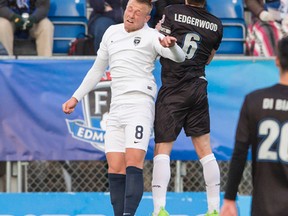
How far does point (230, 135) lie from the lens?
9.65 m

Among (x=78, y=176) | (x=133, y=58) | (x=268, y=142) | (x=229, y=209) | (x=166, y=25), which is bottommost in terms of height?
(x=78, y=176)

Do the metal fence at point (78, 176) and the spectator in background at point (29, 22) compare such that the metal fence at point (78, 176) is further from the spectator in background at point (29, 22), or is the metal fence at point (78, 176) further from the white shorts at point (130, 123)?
the white shorts at point (130, 123)

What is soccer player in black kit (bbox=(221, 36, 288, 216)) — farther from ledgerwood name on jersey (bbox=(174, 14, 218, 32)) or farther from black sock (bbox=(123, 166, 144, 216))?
ledgerwood name on jersey (bbox=(174, 14, 218, 32))

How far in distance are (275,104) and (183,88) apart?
2.23 meters

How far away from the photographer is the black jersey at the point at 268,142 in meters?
5.15

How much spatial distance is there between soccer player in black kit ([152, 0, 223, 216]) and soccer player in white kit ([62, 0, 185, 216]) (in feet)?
0.53

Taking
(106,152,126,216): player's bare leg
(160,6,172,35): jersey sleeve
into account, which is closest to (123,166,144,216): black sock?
(106,152,126,216): player's bare leg

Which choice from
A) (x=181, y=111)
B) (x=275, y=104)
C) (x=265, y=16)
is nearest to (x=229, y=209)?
(x=275, y=104)

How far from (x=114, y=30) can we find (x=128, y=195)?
1292 millimetres

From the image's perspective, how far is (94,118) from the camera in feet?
31.5

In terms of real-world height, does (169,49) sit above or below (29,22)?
below

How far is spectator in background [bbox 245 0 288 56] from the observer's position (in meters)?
10.5

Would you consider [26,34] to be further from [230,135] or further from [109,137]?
[109,137]

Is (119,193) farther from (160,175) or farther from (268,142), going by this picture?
(268,142)
